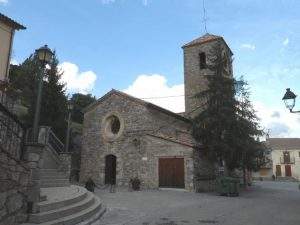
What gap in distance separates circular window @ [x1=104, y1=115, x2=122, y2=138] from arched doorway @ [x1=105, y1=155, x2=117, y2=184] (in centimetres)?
166

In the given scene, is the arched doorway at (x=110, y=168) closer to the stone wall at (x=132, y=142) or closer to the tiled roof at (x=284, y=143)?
the stone wall at (x=132, y=142)

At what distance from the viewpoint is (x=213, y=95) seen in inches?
824

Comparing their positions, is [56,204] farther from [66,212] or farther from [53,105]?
[53,105]

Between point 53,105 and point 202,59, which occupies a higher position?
point 202,59

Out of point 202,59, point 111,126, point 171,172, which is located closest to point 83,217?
point 171,172

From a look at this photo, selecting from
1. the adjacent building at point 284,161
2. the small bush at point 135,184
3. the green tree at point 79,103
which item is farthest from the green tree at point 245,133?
the adjacent building at point 284,161

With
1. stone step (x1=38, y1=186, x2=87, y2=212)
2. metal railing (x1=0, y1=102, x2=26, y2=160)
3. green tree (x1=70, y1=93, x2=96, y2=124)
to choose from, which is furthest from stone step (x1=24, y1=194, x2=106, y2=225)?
green tree (x1=70, y1=93, x2=96, y2=124)

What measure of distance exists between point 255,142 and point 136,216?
13589 mm

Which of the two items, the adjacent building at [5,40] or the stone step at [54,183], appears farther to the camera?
the adjacent building at [5,40]

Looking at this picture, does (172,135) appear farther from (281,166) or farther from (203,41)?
(281,166)

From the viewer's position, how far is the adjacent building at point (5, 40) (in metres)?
17.7

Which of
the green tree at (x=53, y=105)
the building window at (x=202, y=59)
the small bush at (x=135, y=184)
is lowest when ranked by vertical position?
the small bush at (x=135, y=184)

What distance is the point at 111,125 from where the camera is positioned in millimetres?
25219

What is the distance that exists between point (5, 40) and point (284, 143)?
55821mm
